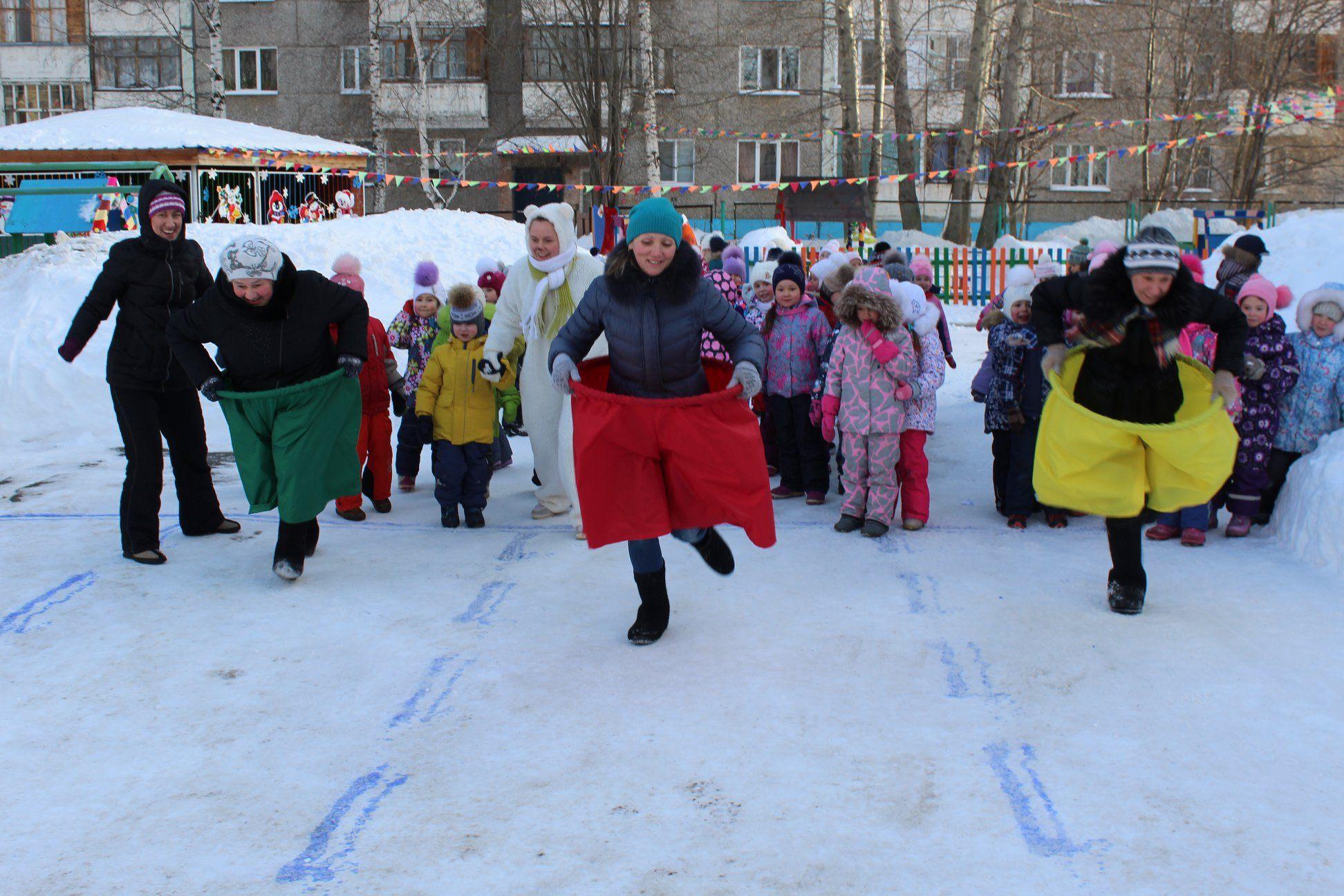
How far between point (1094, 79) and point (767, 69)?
937cm

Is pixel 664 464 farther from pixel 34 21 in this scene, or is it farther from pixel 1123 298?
pixel 34 21

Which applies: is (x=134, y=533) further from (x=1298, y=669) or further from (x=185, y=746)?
(x=1298, y=669)

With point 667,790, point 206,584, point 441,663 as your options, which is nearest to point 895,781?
point 667,790

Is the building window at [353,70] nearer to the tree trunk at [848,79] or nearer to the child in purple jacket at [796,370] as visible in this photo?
the tree trunk at [848,79]

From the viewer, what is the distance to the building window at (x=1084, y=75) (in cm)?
3500

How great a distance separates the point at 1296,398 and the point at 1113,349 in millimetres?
2137

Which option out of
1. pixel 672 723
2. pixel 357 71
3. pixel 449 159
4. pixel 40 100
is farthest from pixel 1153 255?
pixel 40 100

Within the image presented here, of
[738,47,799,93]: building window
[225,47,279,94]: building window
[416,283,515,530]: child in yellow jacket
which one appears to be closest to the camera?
[416,283,515,530]: child in yellow jacket

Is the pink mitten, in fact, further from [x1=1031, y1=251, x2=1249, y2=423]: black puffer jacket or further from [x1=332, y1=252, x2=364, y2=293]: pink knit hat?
[x1=332, y1=252, x2=364, y2=293]: pink knit hat

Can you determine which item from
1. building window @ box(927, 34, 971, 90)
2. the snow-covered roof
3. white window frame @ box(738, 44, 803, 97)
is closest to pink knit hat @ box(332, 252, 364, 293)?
the snow-covered roof

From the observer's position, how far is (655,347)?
4.46 m

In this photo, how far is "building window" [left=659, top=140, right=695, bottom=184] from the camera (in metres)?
35.3

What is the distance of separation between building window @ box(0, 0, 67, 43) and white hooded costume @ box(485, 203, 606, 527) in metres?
37.3

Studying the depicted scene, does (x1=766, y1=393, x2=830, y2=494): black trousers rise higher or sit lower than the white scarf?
lower
